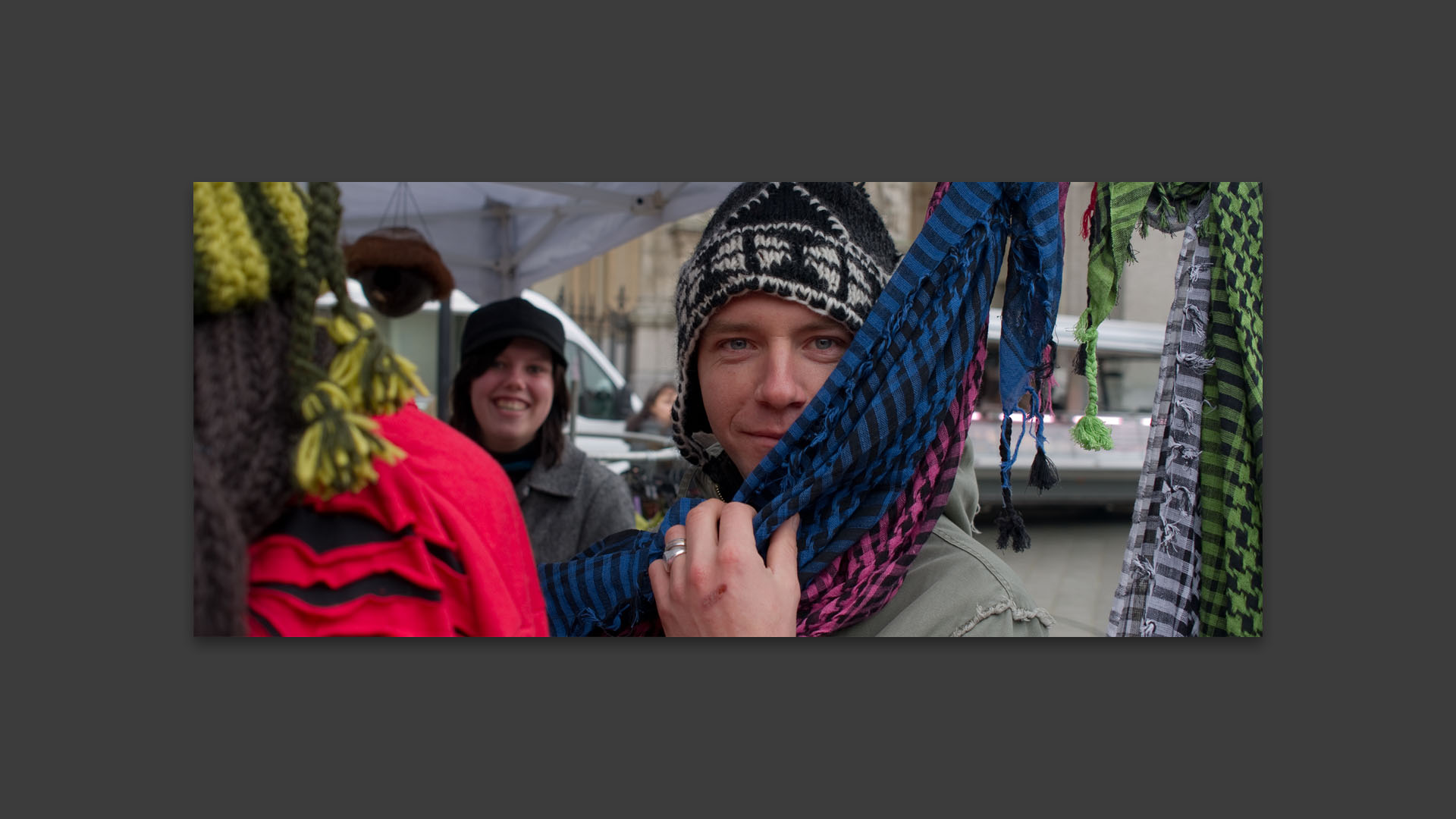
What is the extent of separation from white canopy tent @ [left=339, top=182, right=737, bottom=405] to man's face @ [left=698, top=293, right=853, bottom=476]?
1.05m

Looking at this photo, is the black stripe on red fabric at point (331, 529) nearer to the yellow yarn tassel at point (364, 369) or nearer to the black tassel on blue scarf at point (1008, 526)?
the yellow yarn tassel at point (364, 369)

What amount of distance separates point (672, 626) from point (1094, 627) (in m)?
2.45

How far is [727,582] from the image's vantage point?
1432mm

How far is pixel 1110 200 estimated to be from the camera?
1.79 meters

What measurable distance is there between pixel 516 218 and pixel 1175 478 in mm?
2653

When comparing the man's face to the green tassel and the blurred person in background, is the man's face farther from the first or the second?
the blurred person in background

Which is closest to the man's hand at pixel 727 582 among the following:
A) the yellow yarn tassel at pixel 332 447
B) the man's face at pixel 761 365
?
the man's face at pixel 761 365

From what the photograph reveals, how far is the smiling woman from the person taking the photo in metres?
2.75

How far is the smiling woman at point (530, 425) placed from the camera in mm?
2746

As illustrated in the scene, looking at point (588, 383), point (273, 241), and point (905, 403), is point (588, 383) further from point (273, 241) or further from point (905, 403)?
point (273, 241)

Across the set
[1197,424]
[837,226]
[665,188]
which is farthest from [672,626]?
[665,188]

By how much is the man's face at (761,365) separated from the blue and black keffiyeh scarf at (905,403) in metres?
0.05

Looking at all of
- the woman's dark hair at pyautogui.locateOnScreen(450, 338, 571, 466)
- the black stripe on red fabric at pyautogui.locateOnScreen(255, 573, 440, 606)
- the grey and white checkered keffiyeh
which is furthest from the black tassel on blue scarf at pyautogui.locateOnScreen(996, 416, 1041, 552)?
the woman's dark hair at pyautogui.locateOnScreen(450, 338, 571, 466)

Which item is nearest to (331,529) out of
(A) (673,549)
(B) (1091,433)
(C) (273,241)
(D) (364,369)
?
(D) (364,369)
